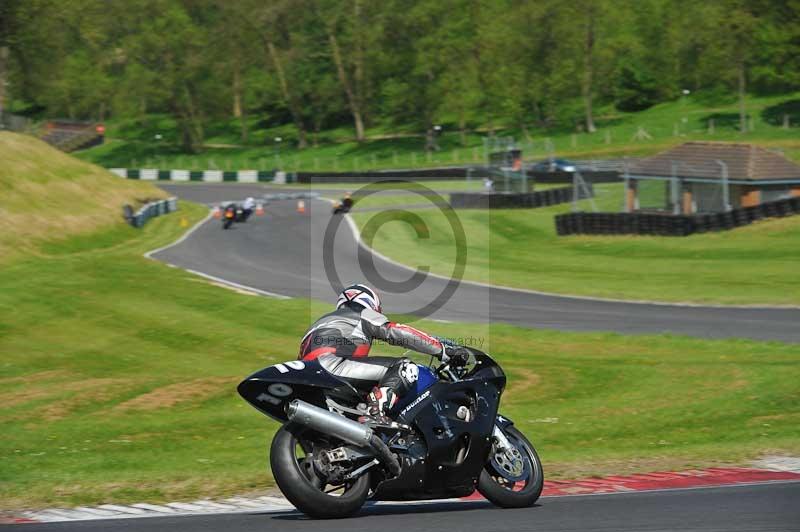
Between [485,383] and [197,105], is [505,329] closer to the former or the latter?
[485,383]

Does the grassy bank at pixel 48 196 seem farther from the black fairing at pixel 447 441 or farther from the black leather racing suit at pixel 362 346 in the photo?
the black fairing at pixel 447 441

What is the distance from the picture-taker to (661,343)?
71.4 feet

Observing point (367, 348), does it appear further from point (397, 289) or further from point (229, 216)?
point (229, 216)

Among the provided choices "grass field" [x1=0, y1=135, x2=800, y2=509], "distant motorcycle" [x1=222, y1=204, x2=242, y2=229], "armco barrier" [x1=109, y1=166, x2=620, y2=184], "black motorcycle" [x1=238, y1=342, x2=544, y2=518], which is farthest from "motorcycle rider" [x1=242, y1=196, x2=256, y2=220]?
"black motorcycle" [x1=238, y1=342, x2=544, y2=518]

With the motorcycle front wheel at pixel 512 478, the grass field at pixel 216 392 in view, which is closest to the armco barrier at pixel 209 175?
the grass field at pixel 216 392

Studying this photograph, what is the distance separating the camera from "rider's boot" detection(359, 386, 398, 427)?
8.41 m

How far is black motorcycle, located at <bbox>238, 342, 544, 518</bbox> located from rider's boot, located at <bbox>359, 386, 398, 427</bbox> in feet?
0.19

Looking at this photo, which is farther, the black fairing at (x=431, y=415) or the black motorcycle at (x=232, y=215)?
the black motorcycle at (x=232, y=215)

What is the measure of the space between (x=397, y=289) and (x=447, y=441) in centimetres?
2397

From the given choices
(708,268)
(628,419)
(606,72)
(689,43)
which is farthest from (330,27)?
(628,419)

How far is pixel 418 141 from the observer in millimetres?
105250

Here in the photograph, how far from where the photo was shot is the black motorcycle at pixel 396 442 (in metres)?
7.91

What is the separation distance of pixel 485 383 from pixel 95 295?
18.4 metres

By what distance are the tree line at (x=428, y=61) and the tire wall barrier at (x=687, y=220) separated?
153 ft
